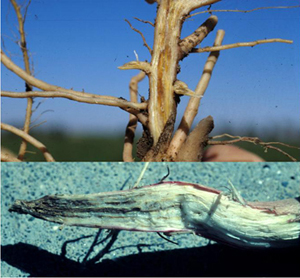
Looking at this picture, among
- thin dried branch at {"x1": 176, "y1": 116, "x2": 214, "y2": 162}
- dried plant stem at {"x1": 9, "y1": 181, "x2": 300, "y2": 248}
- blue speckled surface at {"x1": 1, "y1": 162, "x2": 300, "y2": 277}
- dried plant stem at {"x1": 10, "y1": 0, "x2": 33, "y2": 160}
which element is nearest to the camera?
dried plant stem at {"x1": 9, "y1": 181, "x2": 300, "y2": 248}

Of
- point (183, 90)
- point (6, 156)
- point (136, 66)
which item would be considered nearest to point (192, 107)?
point (183, 90)

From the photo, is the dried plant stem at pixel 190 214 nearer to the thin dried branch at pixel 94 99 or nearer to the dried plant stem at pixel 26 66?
the thin dried branch at pixel 94 99

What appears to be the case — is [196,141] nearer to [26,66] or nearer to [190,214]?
[190,214]

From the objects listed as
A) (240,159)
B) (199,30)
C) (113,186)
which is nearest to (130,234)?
(113,186)

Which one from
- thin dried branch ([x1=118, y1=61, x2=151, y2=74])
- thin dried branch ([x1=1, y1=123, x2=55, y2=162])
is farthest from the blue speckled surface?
thin dried branch ([x1=118, y1=61, x2=151, y2=74])

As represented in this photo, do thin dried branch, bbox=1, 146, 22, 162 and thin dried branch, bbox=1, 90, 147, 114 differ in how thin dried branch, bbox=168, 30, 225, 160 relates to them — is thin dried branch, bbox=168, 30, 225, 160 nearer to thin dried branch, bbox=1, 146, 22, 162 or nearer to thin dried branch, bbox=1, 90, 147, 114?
thin dried branch, bbox=1, 90, 147, 114

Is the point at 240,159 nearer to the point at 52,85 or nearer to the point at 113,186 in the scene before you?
the point at 113,186
